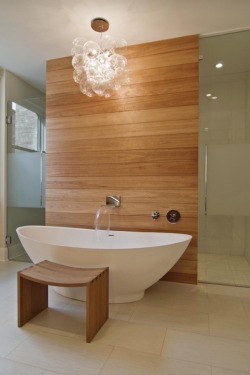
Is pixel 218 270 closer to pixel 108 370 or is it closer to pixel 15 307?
pixel 108 370

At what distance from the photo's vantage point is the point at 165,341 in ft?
5.10

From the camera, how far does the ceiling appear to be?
201cm

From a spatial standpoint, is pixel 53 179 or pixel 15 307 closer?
pixel 15 307

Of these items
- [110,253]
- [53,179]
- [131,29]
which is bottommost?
[110,253]

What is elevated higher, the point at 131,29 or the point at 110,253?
the point at 131,29

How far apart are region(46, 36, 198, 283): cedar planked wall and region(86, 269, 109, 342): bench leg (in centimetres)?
92

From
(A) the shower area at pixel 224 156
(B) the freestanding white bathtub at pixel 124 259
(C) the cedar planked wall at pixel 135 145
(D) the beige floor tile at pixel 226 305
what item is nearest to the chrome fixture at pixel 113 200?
(C) the cedar planked wall at pixel 135 145

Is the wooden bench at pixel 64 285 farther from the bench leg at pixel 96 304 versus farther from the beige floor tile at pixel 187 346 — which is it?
the beige floor tile at pixel 187 346

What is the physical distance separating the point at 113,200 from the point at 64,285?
3.96ft

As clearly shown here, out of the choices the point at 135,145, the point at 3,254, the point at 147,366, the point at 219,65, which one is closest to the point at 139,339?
the point at 147,366

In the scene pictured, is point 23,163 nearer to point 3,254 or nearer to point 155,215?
point 3,254

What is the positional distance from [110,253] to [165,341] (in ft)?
2.27

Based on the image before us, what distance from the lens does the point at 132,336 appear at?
5.27 feet

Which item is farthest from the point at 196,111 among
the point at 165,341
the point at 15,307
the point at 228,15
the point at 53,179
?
the point at 15,307
